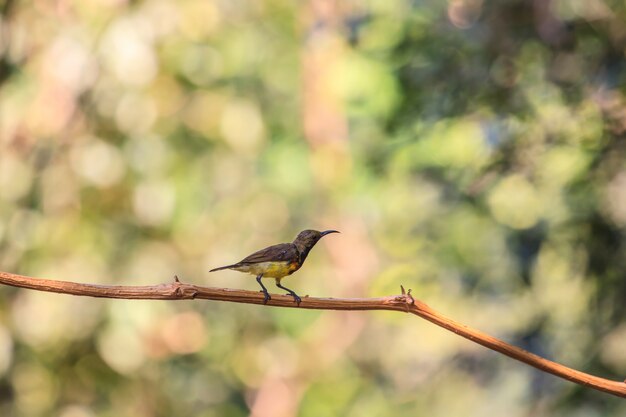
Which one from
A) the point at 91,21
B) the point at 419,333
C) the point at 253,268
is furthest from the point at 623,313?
the point at 419,333

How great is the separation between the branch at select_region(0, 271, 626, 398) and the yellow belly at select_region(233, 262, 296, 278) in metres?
1.20

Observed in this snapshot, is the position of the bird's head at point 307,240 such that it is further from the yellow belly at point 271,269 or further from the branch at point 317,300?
the branch at point 317,300

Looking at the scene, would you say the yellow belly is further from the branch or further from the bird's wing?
the branch

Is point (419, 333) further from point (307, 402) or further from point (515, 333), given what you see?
point (515, 333)

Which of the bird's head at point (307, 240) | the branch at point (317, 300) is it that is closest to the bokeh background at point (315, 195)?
the bird's head at point (307, 240)

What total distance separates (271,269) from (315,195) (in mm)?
8560

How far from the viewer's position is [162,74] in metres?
10.3

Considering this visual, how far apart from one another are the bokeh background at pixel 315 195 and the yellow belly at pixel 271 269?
1.90 metres

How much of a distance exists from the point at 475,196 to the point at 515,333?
32.4 inches

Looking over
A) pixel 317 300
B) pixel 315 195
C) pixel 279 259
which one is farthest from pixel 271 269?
pixel 315 195

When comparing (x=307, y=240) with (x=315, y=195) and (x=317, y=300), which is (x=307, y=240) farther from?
(x=315, y=195)

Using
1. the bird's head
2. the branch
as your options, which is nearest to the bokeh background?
the bird's head

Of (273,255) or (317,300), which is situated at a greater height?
(273,255)

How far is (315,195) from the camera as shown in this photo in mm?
12094
